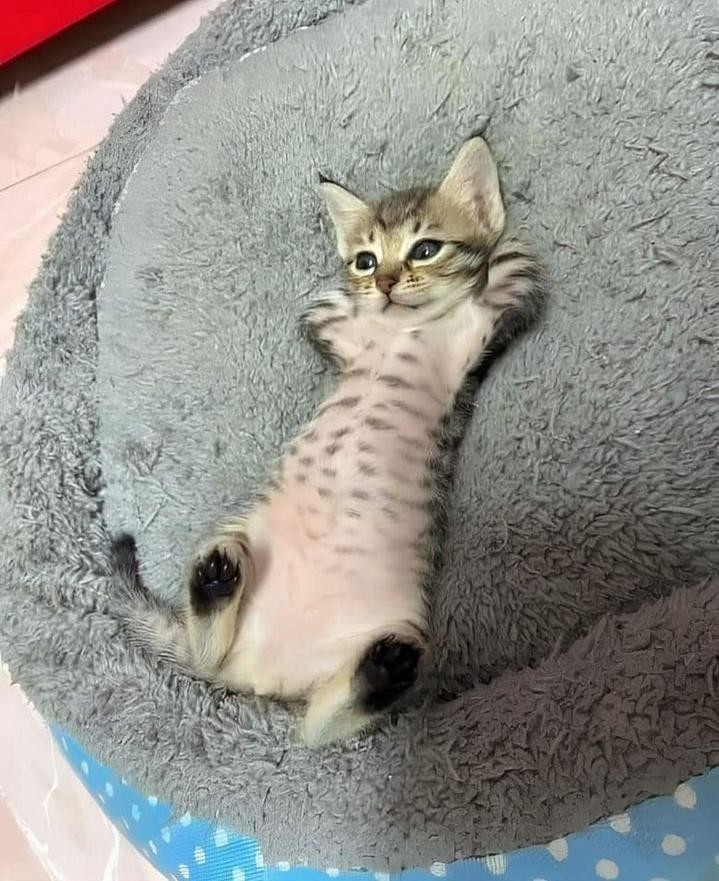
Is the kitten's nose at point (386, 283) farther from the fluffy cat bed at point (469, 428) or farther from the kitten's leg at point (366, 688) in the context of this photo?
the kitten's leg at point (366, 688)

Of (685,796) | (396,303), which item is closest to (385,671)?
(685,796)

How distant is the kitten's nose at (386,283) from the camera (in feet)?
3.61

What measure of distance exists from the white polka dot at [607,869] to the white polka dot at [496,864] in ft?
0.26

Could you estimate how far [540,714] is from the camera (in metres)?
0.90

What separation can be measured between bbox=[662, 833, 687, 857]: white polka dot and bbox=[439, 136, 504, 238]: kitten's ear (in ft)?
2.20

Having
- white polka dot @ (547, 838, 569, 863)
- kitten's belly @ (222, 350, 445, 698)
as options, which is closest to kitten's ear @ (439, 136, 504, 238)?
kitten's belly @ (222, 350, 445, 698)

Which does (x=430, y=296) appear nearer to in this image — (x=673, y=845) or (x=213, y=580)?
(x=213, y=580)

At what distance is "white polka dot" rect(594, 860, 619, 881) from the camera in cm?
84

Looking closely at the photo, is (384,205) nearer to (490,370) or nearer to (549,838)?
(490,370)

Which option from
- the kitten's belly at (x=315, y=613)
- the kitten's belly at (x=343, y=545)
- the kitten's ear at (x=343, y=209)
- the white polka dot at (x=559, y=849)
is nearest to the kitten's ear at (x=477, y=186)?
the kitten's ear at (x=343, y=209)

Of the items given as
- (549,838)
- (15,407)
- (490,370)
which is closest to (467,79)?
(490,370)

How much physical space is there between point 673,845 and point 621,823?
42mm

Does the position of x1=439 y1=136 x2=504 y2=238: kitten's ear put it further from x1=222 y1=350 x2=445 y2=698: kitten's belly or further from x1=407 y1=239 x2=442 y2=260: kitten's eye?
x1=222 y1=350 x2=445 y2=698: kitten's belly

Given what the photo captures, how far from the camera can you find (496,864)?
883 mm
